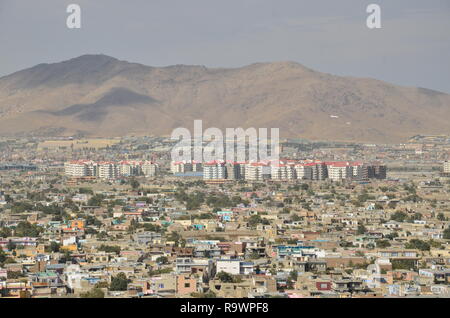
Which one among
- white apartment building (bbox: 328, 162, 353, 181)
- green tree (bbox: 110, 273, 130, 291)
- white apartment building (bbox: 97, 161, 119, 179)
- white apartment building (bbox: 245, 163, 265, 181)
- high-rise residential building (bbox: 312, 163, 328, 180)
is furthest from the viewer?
white apartment building (bbox: 97, 161, 119, 179)

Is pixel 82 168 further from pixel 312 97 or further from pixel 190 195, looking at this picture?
pixel 312 97

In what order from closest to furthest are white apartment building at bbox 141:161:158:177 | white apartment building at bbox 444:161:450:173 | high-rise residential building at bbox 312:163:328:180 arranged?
high-rise residential building at bbox 312:163:328:180 < white apartment building at bbox 444:161:450:173 < white apartment building at bbox 141:161:158:177

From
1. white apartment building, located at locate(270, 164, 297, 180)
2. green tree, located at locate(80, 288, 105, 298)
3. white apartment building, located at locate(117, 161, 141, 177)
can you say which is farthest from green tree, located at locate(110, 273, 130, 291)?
white apartment building, located at locate(117, 161, 141, 177)

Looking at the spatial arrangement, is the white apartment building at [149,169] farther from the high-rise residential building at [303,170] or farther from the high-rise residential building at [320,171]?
the high-rise residential building at [320,171]

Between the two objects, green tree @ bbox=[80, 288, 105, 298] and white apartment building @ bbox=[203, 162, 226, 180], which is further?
white apartment building @ bbox=[203, 162, 226, 180]

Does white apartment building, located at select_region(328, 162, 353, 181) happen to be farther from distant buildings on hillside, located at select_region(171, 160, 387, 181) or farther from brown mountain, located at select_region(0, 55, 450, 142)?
brown mountain, located at select_region(0, 55, 450, 142)

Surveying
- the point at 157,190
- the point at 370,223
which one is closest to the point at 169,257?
the point at 370,223

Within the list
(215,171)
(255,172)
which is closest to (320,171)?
(255,172)

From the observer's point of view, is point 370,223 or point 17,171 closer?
point 370,223
